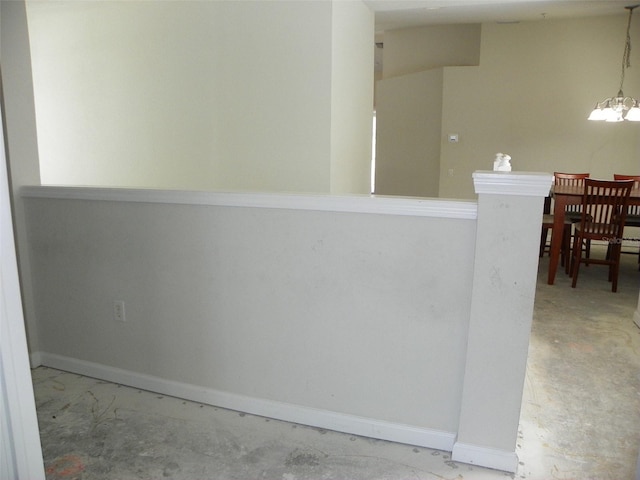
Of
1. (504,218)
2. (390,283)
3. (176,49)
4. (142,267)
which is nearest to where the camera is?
(504,218)

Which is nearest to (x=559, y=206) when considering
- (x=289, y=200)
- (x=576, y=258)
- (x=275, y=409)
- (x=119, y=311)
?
(x=576, y=258)

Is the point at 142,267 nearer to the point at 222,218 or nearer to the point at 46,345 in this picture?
the point at 222,218

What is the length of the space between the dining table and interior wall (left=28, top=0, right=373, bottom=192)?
184 centimetres

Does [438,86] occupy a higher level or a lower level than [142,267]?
higher

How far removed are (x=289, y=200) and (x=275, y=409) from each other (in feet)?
3.32

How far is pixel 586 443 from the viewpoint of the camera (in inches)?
83.1

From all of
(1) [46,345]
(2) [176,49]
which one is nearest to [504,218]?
(1) [46,345]

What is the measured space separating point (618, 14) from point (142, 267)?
632 cm

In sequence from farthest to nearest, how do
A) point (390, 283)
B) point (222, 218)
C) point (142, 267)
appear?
point (142, 267) < point (222, 218) < point (390, 283)

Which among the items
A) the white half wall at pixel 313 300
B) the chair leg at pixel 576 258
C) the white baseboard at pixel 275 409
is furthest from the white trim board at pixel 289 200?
the chair leg at pixel 576 258

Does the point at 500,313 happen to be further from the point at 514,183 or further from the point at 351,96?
the point at 351,96

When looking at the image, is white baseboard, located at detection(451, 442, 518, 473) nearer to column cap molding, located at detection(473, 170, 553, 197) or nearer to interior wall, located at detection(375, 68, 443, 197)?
column cap molding, located at detection(473, 170, 553, 197)

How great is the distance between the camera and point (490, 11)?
5.48m

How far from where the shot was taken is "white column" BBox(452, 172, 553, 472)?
1.76m
